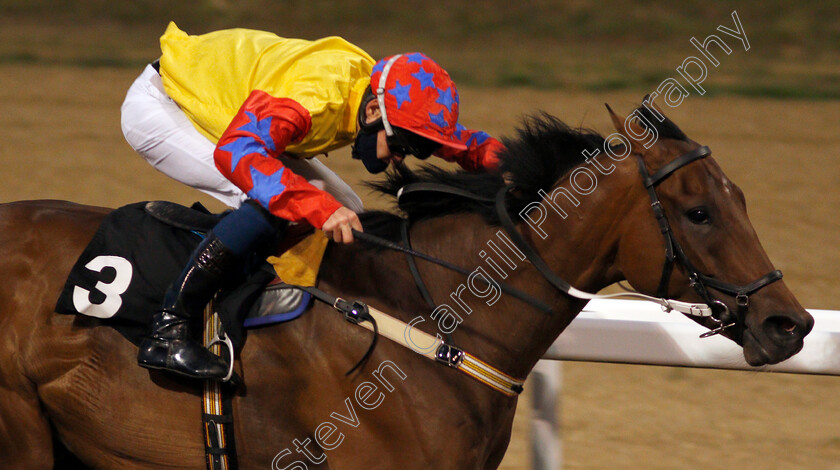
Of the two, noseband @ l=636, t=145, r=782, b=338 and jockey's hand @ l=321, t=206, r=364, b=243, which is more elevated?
noseband @ l=636, t=145, r=782, b=338

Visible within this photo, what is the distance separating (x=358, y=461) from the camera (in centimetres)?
255

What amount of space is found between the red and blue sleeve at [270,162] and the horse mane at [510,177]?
0.33 m

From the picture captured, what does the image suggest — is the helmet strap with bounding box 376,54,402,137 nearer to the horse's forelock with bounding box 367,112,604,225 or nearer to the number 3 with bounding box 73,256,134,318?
the horse's forelock with bounding box 367,112,604,225

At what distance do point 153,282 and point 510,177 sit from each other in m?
1.02

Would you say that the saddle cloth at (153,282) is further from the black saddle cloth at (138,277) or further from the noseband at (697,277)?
the noseband at (697,277)

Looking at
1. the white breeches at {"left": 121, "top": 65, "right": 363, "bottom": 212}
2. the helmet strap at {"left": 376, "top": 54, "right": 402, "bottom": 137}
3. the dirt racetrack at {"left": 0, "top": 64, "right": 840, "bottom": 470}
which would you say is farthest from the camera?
the dirt racetrack at {"left": 0, "top": 64, "right": 840, "bottom": 470}

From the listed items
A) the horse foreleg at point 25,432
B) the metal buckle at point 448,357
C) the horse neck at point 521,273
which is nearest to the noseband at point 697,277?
the horse neck at point 521,273

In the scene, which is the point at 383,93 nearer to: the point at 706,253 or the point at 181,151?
the point at 181,151

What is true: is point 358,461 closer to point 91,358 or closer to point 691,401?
point 91,358

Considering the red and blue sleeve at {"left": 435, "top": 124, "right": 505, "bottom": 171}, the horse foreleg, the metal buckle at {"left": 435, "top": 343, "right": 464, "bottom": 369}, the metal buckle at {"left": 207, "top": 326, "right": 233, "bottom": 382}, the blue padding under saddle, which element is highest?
the red and blue sleeve at {"left": 435, "top": 124, "right": 505, "bottom": 171}

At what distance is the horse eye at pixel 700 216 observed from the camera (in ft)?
7.81

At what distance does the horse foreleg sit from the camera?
109 inches

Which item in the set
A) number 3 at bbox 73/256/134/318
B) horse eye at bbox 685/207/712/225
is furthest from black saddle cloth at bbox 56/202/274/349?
horse eye at bbox 685/207/712/225

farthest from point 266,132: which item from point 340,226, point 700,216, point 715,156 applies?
point 715,156
